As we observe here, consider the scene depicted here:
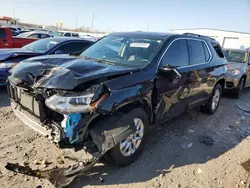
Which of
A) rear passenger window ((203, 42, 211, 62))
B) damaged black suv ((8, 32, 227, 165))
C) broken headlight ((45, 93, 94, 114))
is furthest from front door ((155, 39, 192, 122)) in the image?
broken headlight ((45, 93, 94, 114))

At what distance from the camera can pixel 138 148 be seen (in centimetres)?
352

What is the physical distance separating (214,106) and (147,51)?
126 inches

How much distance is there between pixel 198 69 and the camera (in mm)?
4734

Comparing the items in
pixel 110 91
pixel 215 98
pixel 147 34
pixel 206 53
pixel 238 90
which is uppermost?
pixel 147 34

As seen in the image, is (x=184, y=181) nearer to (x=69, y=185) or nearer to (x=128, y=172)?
(x=128, y=172)

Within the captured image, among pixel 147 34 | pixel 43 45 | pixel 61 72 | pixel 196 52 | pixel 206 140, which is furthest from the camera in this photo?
pixel 43 45

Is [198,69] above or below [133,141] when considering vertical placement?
above

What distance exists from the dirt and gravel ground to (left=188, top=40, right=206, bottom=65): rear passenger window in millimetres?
1433

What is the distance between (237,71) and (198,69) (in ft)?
13.2

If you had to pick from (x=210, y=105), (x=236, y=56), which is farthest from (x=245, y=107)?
(x=236, y=56)

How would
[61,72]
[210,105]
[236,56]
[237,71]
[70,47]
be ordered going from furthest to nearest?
1. [236,56]
2. [237,71]
3. [70,47]
4. [210,105]
5. [61,72]

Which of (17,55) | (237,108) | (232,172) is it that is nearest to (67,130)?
(232,172)

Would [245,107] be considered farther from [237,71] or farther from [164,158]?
[164,158]

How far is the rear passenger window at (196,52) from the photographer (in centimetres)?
464
